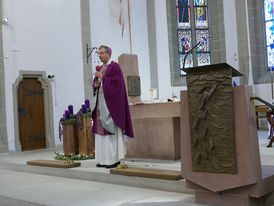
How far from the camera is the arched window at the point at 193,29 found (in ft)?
45.3

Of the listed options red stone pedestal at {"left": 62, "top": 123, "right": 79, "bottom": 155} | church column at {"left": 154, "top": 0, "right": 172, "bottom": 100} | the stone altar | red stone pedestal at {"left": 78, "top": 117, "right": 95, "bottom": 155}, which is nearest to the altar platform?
the stone altar

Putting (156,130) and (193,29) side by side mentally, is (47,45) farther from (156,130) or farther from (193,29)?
(193,29)

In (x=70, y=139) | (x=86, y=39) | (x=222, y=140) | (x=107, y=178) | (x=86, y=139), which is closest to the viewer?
(x=222, y=140)

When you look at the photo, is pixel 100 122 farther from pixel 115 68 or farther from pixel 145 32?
pixel 145 32

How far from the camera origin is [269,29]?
512 inches

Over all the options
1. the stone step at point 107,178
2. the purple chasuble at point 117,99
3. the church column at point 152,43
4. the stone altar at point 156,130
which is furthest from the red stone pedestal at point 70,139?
the church column at point 152,43

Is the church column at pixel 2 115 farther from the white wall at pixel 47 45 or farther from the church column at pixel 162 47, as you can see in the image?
the church column at pixel 162 47

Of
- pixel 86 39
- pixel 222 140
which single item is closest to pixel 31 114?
pixel 86 39

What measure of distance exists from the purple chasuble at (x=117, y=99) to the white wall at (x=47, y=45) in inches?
199

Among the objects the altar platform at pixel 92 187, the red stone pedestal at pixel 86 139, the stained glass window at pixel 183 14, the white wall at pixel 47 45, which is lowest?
the altar platform at pixel 92 187

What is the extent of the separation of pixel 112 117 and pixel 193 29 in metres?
9.05

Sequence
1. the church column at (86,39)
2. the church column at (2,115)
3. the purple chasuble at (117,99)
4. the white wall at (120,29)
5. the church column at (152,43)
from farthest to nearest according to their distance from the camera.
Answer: the church column at (152,43) → the white wall at (120,29) → the church column at (86,39) → the church column at (2,115) → the purple chasuble at (117,99)

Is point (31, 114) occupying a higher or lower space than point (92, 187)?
higher

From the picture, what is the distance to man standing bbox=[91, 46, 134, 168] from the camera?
5594mm
